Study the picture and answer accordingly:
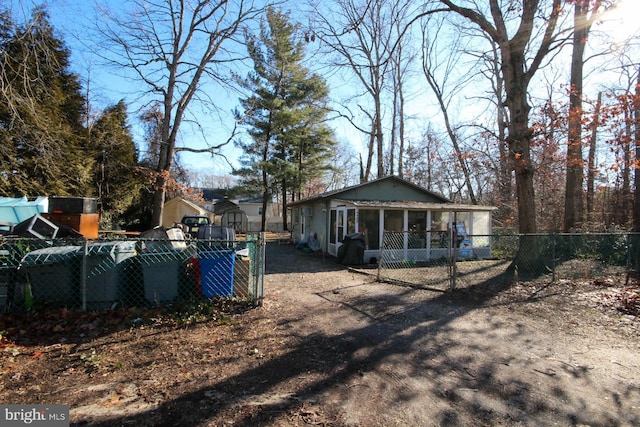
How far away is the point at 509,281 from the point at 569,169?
7.80m

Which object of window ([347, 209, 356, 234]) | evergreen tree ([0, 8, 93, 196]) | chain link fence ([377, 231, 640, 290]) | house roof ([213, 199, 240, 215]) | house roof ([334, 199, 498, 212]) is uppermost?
evergreen tree ([0, 8, 93, 196])

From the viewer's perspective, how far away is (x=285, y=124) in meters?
26.8

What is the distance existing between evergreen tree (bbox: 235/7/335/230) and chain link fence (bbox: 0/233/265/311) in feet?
69.0

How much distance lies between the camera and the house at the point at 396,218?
1273 cm

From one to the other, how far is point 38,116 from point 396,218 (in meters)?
11.2

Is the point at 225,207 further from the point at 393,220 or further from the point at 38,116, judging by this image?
the point at 38,116

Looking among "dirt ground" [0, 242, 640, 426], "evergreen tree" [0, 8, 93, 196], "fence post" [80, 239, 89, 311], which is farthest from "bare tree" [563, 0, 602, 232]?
"evergreen tree" [0, 8, 93, 196]

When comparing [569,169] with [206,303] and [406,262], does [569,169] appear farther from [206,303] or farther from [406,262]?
[206,303]

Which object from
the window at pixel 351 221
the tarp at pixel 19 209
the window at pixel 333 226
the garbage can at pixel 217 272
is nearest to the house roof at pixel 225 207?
the window at pixel 333 226

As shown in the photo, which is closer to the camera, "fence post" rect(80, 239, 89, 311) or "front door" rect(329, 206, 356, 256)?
"fence post" rect(80, 239, 89, 311)

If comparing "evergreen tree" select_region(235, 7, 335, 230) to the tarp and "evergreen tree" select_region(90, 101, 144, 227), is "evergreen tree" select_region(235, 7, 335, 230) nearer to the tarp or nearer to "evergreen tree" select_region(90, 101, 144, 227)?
"evergreen tree" select_region(90, 101, 144, 227)

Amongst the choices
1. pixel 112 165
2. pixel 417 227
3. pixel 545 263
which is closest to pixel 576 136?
pixel 545 263

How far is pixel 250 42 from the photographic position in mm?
15938

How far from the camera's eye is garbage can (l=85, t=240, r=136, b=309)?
15.5ft
